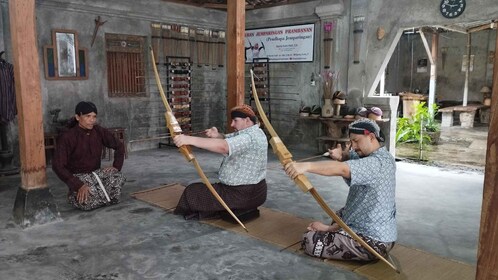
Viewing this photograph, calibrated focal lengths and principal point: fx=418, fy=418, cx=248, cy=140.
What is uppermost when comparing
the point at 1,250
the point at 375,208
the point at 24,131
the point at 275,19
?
the point at 275,19

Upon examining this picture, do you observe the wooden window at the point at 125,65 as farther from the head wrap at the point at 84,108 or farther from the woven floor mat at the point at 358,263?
the woven floor mat at the point at 358,263

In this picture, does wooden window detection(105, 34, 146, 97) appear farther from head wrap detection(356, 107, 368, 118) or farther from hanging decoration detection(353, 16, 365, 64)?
head wrap detection(356, 107, 368, 118)

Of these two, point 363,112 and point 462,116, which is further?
point 462,116

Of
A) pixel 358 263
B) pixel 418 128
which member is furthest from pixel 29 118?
pixel 418 128

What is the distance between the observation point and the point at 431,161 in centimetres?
722

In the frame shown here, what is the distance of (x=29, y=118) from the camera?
145 inches

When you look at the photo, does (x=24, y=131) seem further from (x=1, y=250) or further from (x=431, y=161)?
(x=431, y=161)

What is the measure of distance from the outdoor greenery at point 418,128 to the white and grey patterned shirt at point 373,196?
586 centimetres

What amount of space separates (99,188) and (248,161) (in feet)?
5.43

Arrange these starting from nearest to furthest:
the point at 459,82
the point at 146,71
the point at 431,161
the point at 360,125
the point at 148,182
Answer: the point at 360,125, the point at 148,182, the point at 431,161, the point at 146,71, the point at 459,82

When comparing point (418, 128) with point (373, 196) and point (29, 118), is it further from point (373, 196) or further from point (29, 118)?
point (29, 118)

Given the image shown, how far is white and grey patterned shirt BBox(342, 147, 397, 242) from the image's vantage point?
2582 millimetres

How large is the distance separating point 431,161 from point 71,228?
5.89m

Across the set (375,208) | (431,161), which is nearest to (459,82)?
(431,161)
